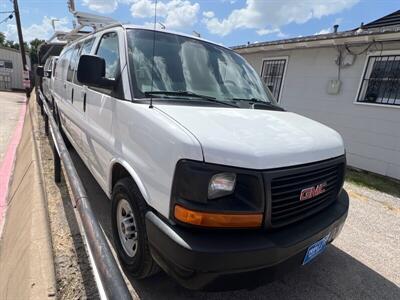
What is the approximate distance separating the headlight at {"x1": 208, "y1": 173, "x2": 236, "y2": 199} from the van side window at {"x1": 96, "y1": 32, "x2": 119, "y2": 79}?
1.52 meters

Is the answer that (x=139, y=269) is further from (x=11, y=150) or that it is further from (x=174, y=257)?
(x=11, y=150)

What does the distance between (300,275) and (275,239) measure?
1246 millimetres

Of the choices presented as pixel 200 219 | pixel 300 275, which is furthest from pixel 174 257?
pixel 300 275

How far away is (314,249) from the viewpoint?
2.12m

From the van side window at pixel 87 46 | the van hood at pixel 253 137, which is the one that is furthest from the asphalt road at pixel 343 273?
the van side window at pixel 87 46

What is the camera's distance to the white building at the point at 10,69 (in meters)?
26.1

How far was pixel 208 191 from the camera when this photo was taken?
5.55 ft

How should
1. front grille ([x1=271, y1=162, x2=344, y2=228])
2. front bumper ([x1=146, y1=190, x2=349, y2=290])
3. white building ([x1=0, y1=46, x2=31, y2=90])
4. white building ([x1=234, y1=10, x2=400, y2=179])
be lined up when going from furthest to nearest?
white building ([x1=0, y1=46, x2=31, y2=90]) < white building ([x1=234, y1=10, x2=400, y2=179]) < front grille ([x1=271, y1=162, x2=344, y2=228]) < front bumper ([x1=146, y1=190, x2=349, y2=290])

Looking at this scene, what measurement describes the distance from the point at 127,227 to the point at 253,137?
1305mm

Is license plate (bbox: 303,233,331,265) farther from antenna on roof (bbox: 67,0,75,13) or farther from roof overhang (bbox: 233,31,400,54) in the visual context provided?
antenna on roof (bbox: 67,0,75,13)

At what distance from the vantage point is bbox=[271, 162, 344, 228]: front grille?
71.9 inches

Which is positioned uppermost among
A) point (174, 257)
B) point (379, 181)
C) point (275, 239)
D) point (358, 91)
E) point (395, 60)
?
point (395, 60)

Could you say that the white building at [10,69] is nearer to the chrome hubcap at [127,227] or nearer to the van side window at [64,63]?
the van side window at [64,63]

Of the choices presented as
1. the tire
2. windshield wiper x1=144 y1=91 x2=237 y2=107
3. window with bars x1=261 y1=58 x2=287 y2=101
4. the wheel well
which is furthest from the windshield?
window with bars x1=261 y1=58 x2=287 y2=101
